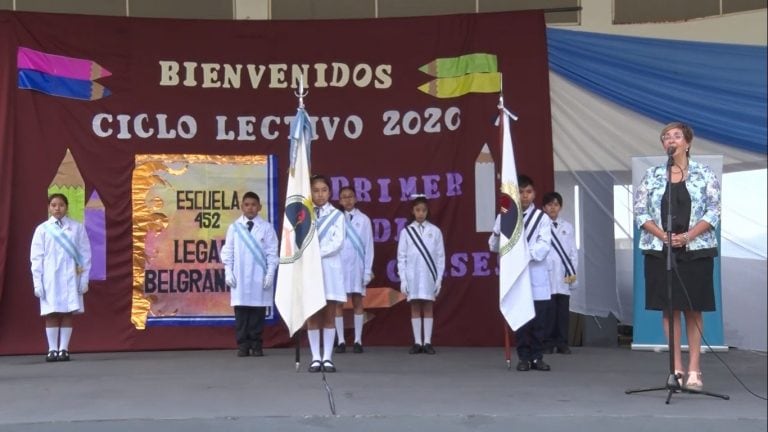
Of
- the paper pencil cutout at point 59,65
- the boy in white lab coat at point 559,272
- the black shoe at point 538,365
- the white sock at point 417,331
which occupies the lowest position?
the black shoe at point 538,365

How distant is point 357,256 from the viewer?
10008 mm

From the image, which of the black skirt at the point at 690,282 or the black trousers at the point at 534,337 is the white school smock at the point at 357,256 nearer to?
the black trousers at the point at 534,337

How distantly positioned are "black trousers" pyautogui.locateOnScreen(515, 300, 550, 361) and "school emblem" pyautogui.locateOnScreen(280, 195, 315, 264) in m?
2.20

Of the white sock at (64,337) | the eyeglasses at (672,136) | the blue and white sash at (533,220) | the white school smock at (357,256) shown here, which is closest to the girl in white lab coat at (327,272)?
the white school smock at (357,256)

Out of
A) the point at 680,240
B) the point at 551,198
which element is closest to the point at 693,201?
the point at 680,240

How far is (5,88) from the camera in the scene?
10.1 meters

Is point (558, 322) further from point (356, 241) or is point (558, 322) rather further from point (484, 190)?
point (356, 241)

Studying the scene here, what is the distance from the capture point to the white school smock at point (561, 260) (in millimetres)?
9938

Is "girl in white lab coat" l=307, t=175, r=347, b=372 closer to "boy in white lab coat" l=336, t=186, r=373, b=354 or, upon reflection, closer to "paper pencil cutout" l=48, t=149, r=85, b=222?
"boy in white lab coat" l=336, t=186, r=373, b=354

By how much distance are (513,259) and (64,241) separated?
4.86m

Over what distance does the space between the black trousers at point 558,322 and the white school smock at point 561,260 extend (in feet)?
0.40

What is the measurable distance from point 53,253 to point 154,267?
127cm

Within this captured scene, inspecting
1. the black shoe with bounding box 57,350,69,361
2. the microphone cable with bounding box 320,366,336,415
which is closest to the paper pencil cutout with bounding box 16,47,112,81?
the black shoe with bounding box 57,350,69,361

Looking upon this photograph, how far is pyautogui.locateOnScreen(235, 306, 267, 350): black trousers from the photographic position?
31.9 feet
